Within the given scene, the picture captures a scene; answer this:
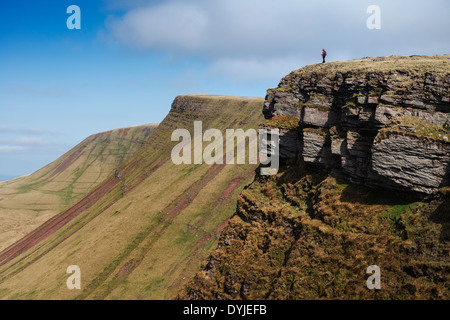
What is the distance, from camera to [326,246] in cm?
2805

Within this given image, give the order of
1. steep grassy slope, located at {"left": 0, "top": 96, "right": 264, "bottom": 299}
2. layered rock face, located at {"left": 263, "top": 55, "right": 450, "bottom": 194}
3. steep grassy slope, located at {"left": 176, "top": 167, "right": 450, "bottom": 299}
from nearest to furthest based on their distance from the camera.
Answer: steep grassy slope, located at {"left": 176, "top": 167, "right": 450, "bottom": 299} < layered rock face, located at {"left": 263, "top": 55, "right": 450, "bottom": 194} < steep grassy slope, located at {"left": 0, "top": 96, "right": 264, "bottom": 299}

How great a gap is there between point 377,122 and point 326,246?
14.0 m

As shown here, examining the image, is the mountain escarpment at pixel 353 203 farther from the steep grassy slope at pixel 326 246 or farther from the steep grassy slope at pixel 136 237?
the steep grassy slope at pixel 136 237

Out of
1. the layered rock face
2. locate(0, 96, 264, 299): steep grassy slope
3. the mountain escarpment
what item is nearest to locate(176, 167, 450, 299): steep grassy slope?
Answer: the mountain escarpment

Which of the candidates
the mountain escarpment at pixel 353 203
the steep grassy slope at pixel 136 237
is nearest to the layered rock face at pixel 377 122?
the mountain escarpment at pixel 353 203

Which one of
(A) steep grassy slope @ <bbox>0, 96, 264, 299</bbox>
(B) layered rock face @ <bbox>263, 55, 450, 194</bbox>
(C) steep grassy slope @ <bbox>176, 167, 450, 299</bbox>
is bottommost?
(A) steep grassy slope @ <bbox>0, 96, 264, 299</bbox>

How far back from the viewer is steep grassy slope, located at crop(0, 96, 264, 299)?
189 ft

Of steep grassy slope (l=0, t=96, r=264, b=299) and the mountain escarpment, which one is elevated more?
the mountain escarpment

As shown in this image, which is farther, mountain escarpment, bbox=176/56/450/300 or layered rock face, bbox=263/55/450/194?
layered rock face, bbox=263/55/450/194

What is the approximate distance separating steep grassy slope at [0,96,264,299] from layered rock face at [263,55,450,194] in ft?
112

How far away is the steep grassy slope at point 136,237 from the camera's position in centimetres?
5759

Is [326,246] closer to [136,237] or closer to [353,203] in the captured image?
[353,203]

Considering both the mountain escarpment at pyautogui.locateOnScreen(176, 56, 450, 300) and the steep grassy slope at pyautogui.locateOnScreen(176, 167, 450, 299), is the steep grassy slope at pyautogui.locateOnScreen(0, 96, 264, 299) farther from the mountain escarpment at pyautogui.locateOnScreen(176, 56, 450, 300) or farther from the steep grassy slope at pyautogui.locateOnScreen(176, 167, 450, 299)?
the mountain escarpment at pyautogui.locateOnScreen(176, 56, 450, 300)
